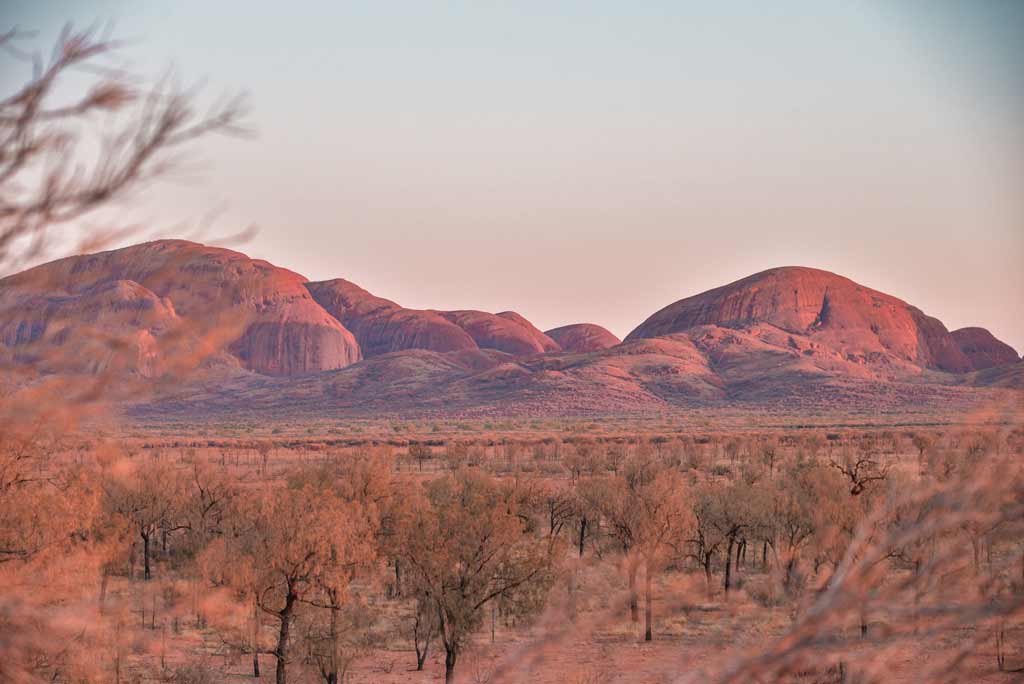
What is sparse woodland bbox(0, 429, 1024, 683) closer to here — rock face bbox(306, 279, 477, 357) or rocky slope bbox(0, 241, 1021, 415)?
rocky slope bbox(0, 241, 1021, 415)

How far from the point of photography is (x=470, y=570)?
20891 millimetres

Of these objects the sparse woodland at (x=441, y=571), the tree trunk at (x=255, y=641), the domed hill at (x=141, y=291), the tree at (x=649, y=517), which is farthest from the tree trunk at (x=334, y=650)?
the domed hill at (x=141, y=291)

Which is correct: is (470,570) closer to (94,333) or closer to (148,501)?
(148,501)

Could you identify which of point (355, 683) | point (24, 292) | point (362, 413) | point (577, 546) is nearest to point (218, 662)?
point (355, 683)

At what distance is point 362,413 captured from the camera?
11788 centimetres

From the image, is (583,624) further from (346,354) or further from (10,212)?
(346,354)

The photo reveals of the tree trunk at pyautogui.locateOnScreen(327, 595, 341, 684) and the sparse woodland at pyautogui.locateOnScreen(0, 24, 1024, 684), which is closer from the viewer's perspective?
the sparse woodland at pyautogui.locateOnScreen(0, 24, 1024, 684)

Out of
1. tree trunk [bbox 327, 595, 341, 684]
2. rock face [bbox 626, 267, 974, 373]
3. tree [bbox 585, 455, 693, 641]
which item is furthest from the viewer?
rock face [bbox 626, 267, 974, 373]

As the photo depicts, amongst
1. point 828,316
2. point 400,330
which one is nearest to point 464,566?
point 828,316

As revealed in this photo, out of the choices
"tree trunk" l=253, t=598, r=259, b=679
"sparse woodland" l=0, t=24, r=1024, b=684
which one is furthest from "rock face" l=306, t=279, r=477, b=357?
"tree trunk" l=253, t=598, r=259, b=679

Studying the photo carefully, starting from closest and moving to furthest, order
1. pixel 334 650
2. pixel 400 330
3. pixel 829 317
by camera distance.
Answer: pixel 334 650 → pixel 829 317 → pixel 400 330

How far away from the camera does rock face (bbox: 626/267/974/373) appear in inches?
5753

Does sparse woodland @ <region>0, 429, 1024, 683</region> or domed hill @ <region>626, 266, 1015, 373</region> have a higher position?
domed hill @ <region>626, 266, 1015, 373</region>

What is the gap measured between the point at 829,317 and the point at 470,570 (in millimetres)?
141504
